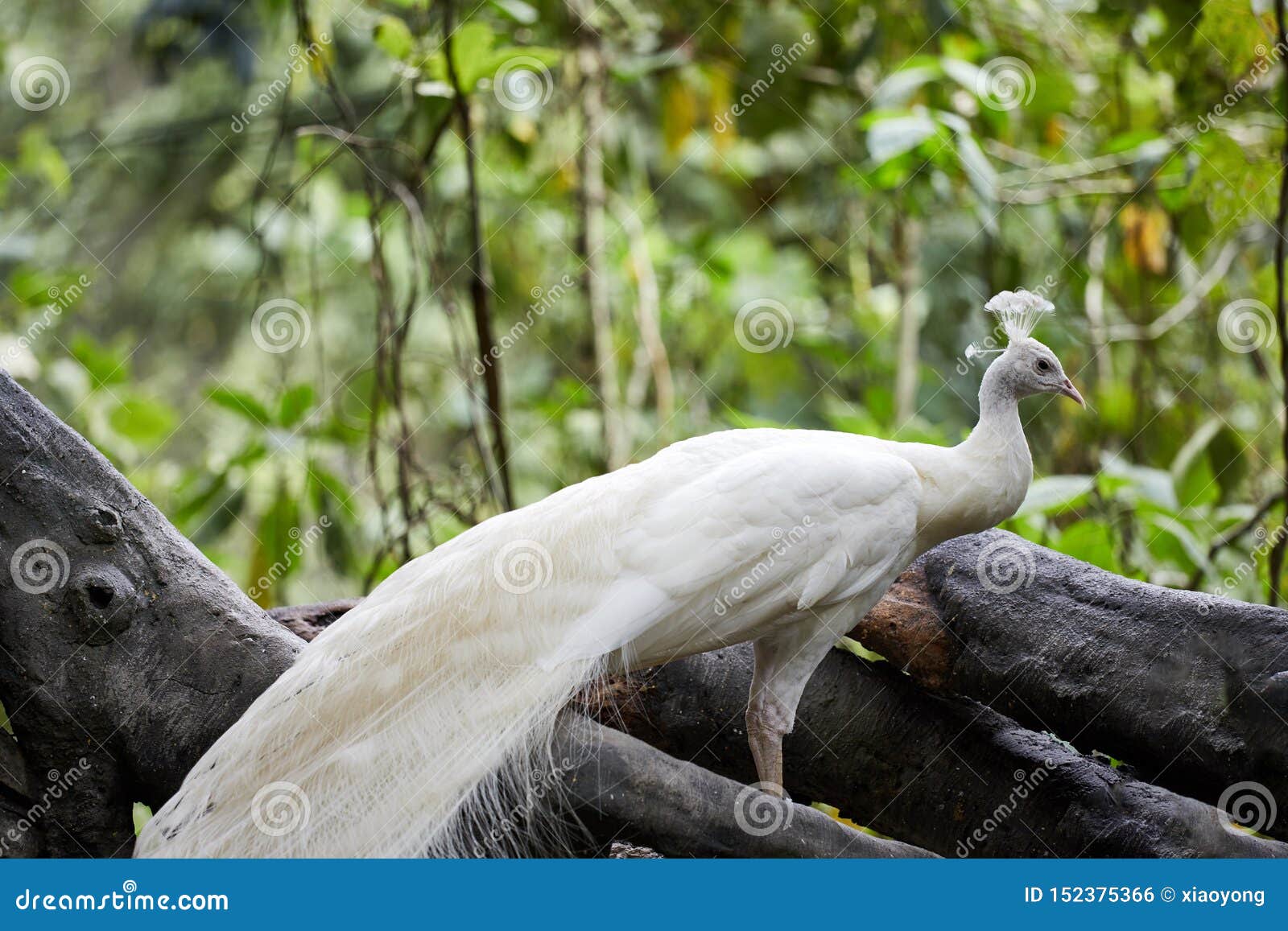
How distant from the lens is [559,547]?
2.30 m

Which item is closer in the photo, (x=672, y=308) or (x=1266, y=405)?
(x=1266, y=405)

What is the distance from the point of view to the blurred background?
429cm

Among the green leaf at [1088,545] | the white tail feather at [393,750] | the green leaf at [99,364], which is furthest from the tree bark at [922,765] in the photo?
the green leaf at [99,364]

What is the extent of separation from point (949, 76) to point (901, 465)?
2.55 metres

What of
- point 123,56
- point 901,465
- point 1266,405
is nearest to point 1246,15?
point 1266,405

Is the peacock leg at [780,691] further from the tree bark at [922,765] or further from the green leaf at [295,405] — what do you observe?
the green leaf at [295,405]

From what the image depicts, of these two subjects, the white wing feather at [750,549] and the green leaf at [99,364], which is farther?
the green leaf at [99,364]

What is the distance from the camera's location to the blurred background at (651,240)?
14.1 feet

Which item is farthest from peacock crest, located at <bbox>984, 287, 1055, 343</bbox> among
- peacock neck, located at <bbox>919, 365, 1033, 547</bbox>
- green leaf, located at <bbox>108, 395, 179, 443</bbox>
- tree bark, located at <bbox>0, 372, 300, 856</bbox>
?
green leaf, located at <bbox>108, 395, 179, 443</bbox>

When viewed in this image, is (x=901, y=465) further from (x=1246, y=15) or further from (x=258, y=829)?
(x=1246, y=15)

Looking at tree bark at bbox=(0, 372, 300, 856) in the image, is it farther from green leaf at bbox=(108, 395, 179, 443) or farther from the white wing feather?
green leaf at bbox=(108, 395, 179, 443)

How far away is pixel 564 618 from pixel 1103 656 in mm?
1199

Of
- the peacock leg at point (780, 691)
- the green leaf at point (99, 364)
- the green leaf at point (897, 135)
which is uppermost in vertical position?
the green leaf at point (99, 364)

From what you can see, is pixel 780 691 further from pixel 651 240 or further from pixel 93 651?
pixel 651 240
